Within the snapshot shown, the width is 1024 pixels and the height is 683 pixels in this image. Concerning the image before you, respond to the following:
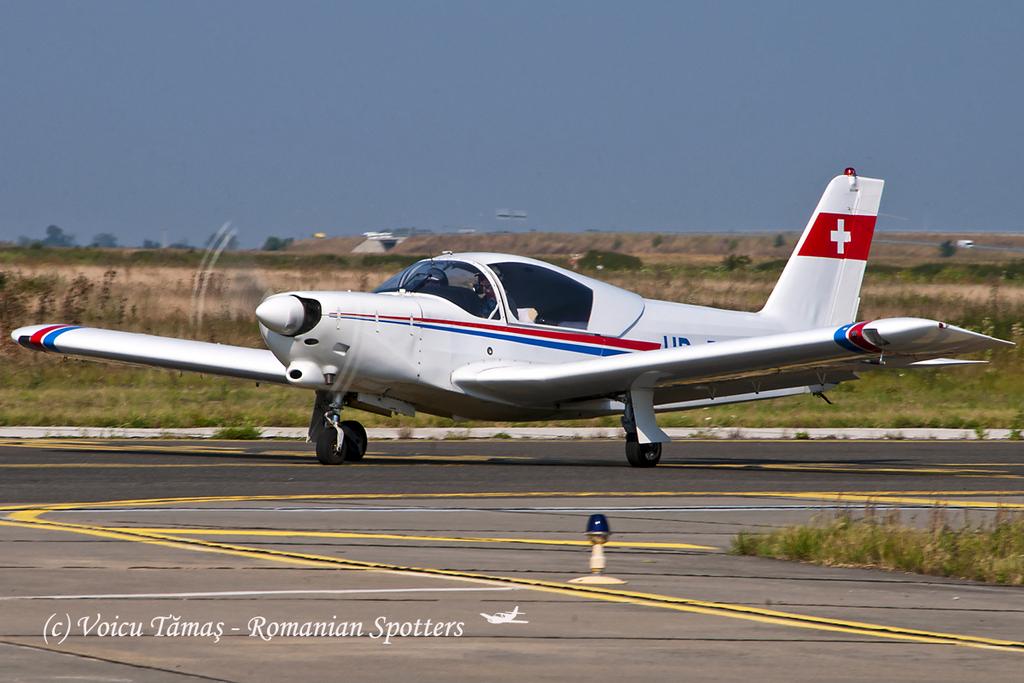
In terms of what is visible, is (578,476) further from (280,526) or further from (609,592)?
(609,592)

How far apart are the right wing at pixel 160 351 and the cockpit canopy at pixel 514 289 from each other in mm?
1968

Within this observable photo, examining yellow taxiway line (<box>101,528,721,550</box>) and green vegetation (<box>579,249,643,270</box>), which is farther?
green vegetation (<box>579,249,643,270</box>)

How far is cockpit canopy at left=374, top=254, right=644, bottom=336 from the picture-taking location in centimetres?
1889

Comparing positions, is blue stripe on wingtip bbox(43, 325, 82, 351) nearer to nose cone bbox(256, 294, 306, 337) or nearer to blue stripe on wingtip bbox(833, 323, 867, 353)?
nose cone bbox(256, 294, 306, 337)

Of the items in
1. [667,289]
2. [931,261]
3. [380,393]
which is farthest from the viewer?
[931,261]

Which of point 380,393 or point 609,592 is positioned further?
point 380,393

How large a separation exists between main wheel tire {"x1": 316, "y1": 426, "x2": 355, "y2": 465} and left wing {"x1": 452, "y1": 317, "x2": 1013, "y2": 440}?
1583mm

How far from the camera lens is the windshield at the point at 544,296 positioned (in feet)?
62.3

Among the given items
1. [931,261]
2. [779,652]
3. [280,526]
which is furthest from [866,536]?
[931,261]

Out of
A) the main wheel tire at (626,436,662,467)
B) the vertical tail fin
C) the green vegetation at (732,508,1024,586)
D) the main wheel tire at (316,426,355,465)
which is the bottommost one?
the main wheel tire at (316,426,355,465)

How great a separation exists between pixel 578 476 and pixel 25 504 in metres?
6.22

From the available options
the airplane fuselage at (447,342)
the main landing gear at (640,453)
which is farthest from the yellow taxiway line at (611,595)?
the main landing gear at (640,453)

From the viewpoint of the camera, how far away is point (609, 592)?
28.6 feet

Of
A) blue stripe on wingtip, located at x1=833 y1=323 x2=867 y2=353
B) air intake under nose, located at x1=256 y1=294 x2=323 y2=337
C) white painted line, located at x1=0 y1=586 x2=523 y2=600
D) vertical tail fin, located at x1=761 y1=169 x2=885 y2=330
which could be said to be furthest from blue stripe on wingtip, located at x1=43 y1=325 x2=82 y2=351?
white painted line, located at x1=0 y1=586 x2=523 y2=600
